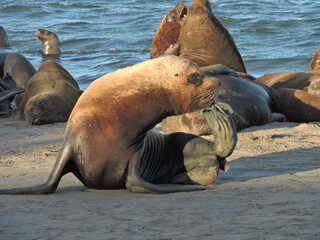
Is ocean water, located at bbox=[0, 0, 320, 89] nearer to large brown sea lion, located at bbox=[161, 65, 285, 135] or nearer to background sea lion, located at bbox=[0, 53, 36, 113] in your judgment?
background sea lion, located at bbox=[0, 53, 36, 113]

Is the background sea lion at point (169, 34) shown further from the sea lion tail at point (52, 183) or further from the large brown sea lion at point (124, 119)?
the sea lion tail at point (52, 183)

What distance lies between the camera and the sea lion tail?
4494mm

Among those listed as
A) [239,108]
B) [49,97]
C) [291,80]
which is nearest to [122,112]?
[239,108]

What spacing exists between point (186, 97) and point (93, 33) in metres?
16.6

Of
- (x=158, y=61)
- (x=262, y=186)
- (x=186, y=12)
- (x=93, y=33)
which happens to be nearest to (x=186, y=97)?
(x=158, y=61)

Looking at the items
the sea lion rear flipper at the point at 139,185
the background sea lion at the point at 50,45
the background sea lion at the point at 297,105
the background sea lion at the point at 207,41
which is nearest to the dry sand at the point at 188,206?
the sea lion rear flipper at the point at 139,185

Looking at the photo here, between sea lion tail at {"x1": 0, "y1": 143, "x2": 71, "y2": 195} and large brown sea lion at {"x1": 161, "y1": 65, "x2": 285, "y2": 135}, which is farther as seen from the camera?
large brown sea lion at {"x1": 161, "y1": 65, "x2": 285, "y2": 135}

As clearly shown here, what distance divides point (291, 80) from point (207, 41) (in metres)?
1.49

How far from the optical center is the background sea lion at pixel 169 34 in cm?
1148

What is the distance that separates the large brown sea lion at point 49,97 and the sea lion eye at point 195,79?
177 inches

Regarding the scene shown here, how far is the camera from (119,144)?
465cm

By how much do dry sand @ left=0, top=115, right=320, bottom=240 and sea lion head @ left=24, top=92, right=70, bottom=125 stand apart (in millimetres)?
2555

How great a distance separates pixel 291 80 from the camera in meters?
10.0

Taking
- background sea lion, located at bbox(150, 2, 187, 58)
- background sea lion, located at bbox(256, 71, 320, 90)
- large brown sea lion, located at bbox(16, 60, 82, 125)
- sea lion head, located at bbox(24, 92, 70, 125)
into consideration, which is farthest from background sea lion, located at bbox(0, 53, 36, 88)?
background sea lion, located at bbox(256, 71, 320, 90)
